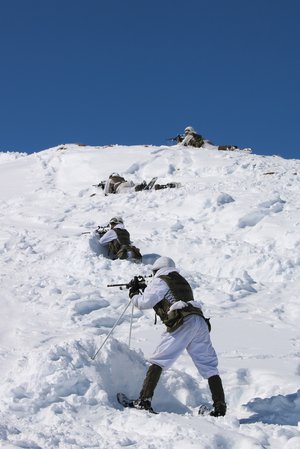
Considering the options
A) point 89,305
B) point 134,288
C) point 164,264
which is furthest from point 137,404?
point 89,305

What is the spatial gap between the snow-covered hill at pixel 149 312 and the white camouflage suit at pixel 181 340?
542 millimetres

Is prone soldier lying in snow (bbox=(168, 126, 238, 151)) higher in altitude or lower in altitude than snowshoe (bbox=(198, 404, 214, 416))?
higher

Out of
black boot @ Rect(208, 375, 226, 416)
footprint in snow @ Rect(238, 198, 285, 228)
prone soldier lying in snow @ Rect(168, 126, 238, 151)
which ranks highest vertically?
prone soldier lying in snow @ Rect(168, 126, 238, 151)

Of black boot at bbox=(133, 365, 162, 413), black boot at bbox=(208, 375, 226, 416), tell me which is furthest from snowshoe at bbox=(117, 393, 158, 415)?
black boot at bbox=(208, 375, 226, 416)

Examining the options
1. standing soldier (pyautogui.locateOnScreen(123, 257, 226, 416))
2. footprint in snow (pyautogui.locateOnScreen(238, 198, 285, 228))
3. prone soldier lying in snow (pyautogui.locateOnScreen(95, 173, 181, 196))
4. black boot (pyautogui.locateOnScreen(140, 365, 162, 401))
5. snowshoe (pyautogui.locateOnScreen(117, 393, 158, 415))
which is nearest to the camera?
snowshoe (pyautogui.locateOnScreen(117, 393, 158, 415))

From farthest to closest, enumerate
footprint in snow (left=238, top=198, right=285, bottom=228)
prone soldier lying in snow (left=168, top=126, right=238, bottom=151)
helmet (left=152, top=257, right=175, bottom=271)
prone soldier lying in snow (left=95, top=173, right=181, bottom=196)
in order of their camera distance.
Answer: prone soldier lying in snow (left=168, top=126, right=238, bottom=151)
prone soldier lying in snow (left=95, top=173, right=181, bottom=196)
footprint in snow (left=238, top=198, right=285, bottom=228)
helmet (left=152, top=257, right=175, bottom=271)

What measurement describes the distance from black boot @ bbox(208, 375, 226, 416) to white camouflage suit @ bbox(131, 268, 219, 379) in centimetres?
7

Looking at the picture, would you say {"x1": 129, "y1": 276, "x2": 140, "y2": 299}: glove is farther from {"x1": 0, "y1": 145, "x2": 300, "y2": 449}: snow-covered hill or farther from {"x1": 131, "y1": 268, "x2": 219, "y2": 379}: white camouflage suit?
{"x1": 0, "y1": 145, "x2": 300, "y2": 449}: snow-covered hill

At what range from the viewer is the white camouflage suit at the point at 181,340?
6477mm

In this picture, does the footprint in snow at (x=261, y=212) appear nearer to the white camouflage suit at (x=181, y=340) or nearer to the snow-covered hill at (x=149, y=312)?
the snow-covered hill at (x=149, y=312)

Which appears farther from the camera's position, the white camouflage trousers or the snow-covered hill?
the white camouflage trousers

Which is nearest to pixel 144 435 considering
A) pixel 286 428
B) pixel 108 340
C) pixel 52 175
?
pixel 286 428

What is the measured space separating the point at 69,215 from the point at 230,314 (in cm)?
904

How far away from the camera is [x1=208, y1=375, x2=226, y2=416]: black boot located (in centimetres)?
619
